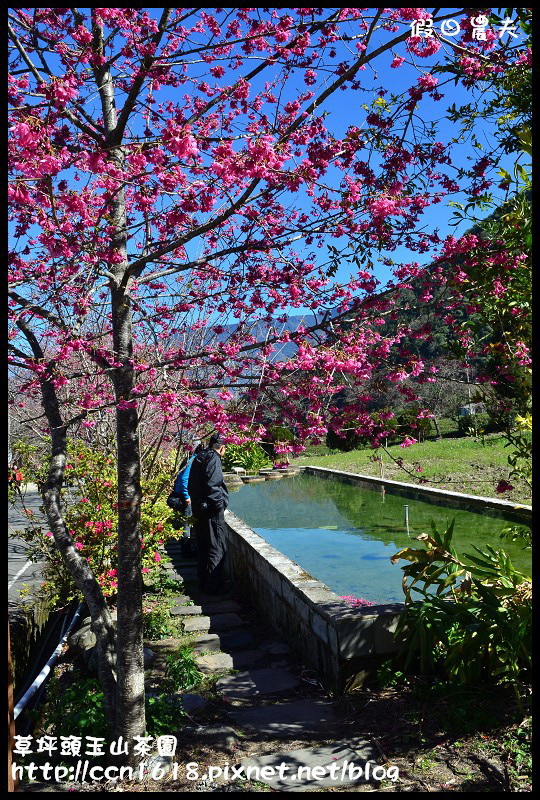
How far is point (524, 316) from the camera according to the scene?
384 cm

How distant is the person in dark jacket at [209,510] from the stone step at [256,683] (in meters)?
2.43

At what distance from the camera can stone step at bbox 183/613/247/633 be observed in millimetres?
5926

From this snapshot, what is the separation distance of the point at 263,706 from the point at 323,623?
0.68 meters

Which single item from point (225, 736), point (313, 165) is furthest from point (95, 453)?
point (313, 165)

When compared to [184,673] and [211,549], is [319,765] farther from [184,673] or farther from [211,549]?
[211,549]

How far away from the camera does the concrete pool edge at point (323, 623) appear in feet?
13.5

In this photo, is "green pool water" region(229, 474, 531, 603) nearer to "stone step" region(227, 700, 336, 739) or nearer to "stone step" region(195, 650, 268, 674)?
"stone step" region(195, 650, 268, 674)

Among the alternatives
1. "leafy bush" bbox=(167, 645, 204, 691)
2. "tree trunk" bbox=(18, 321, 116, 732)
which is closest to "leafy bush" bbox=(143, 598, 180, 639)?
"leafy bush" bbox=(167, 645, 204, 691)

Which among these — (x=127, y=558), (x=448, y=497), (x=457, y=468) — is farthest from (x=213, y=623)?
(x=457, y=468)

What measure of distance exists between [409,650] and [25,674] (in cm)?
393

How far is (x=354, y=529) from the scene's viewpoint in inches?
392

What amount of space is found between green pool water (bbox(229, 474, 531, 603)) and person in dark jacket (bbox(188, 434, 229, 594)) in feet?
3.64
